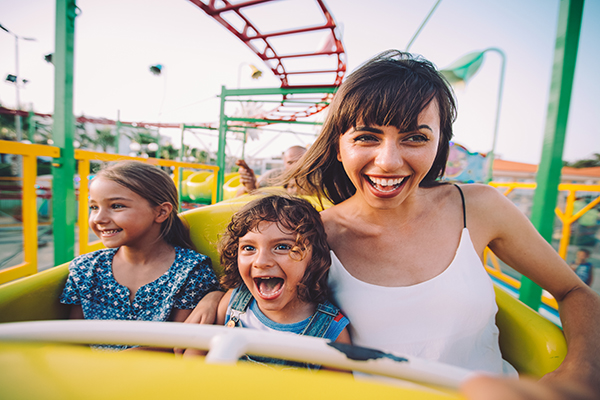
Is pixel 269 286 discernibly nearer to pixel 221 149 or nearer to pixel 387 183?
pixel 387 183

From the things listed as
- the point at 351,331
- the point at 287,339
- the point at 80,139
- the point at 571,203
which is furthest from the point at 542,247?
the point at 80,139

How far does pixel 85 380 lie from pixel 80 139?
25.4 meters

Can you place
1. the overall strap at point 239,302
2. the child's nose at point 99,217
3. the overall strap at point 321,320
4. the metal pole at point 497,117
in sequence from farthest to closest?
the metal pole at point 497,117, the child's nose at point 99,217, the overall strap at point 239,302, the overall strap at point 321,320

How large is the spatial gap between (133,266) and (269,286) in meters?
0.63

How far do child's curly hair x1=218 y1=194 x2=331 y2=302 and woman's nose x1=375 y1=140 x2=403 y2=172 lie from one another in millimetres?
312

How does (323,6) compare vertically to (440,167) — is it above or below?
above

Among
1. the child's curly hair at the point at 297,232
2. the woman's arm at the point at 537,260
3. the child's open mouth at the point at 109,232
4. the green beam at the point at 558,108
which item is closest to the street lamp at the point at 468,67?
the green beam at the point at 558,108

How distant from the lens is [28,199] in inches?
50.8

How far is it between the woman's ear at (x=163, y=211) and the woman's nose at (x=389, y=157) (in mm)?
887

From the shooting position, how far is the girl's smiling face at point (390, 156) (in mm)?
789

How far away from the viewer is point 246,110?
7246 mm

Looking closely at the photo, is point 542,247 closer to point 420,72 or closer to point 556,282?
point 556,282

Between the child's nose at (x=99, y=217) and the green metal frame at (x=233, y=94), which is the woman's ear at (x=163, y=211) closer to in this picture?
the child's nose at (x=99, y=217)

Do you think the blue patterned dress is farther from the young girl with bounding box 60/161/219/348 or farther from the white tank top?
the white tank top
